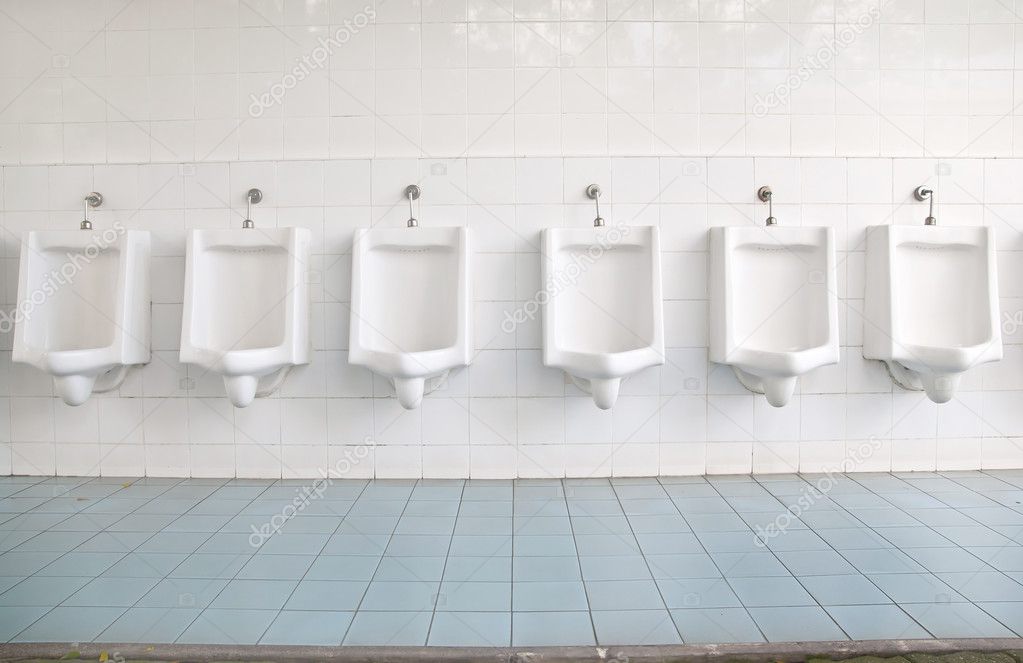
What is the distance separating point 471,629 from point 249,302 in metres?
1.74

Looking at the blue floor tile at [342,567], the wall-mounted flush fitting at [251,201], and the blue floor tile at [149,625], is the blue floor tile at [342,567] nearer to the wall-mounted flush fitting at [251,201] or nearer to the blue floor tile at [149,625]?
the blue floor tile at [149,625]

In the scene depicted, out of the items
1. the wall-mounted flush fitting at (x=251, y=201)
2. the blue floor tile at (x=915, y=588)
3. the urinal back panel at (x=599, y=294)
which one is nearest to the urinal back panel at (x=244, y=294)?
the wall-mounted flush fitting at (x=251, y=201)

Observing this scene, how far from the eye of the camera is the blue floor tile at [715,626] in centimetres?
160

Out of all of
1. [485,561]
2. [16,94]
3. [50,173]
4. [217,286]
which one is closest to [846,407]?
[485,561]

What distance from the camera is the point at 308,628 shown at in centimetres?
167

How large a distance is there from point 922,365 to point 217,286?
2860 mm

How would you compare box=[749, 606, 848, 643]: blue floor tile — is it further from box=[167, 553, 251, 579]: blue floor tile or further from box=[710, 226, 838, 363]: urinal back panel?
box=[167, 553, 251, 579]: blue floor tile

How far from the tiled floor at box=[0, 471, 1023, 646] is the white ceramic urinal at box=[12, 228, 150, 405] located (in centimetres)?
53

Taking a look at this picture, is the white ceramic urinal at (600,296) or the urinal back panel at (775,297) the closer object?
the white ceramic urinal at (600,296)

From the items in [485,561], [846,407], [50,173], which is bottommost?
[485,561]

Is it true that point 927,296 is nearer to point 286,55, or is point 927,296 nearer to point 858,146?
point 858,146

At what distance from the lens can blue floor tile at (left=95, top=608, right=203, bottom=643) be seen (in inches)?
63.8

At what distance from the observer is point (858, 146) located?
113 inches

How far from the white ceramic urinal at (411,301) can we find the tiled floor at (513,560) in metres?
0.55
